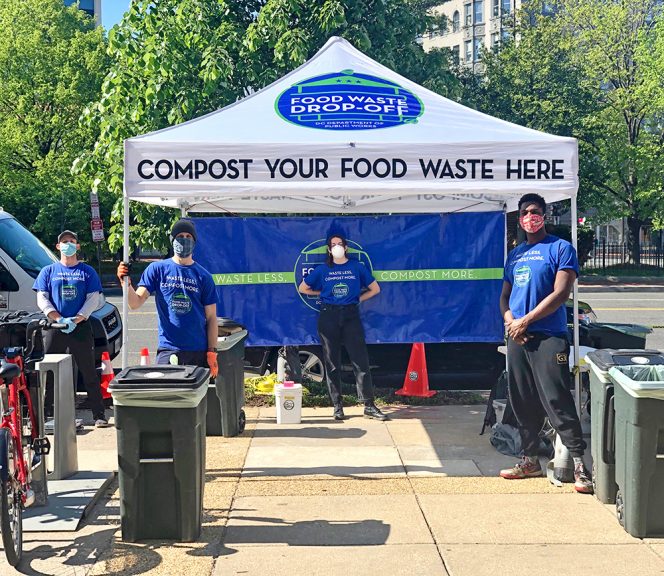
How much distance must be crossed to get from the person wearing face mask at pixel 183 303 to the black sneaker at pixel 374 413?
8.73ft

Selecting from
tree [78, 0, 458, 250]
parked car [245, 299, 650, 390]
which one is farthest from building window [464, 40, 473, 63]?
parked car [245, 299, 650, 390]

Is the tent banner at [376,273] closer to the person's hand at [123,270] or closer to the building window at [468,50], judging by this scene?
the person's hand at [123,270]

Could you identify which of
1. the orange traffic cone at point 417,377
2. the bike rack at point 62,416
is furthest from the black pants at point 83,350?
the orange traffic cone at point 417,377

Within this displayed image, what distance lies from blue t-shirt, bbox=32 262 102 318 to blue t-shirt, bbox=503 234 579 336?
4299mm

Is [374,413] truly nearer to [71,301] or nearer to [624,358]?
[71,301]

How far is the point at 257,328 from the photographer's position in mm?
9797

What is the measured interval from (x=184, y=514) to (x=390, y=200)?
5679 mm

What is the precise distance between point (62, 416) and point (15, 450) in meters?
1.47

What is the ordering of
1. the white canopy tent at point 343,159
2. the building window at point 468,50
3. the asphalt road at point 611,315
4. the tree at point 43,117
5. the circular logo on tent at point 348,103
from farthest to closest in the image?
the building window at point 468,50 → the tree at point 43,117 → the asphalt road at point 611,315 → the circular logo on tent at point 348,103 → the white canopy tent at point 343,159

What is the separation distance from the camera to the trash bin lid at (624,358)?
5.61 m

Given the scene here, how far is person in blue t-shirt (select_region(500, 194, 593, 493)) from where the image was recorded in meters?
6.24

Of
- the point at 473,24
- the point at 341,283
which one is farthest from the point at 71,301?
the point at 473,24

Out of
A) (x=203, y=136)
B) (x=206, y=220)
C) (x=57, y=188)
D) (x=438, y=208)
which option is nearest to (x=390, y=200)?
(x=438, y=208)

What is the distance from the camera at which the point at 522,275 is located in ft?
21.1
